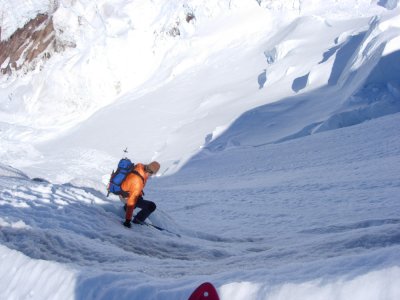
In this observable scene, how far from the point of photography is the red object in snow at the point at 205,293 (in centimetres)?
252

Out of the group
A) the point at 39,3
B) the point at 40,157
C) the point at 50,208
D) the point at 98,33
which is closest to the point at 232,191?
the point at 50,208

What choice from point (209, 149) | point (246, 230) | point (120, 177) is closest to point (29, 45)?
point (209, 149)

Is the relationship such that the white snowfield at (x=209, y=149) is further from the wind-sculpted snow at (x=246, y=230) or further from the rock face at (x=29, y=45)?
the rock face at (x=29, y=45)

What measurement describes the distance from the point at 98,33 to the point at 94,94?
15.3 ft

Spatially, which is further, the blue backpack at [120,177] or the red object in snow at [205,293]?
the blue backpack at [120,177]

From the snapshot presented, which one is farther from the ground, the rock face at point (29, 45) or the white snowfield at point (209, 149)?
the rock face at point (29, 45)

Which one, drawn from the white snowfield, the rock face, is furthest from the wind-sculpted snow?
the rock face

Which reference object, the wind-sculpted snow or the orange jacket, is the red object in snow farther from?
the orange jacket

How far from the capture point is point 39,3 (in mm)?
43156

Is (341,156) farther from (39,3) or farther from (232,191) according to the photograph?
(39,3)

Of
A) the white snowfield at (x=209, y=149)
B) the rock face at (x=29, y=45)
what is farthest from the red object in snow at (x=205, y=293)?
the rock face at (x=29, y=45)

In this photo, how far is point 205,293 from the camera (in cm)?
253

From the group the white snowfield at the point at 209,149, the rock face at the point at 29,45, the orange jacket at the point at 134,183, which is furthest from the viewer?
the rock face at the point at 29,45

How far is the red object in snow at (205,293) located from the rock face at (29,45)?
3796 centimetres
